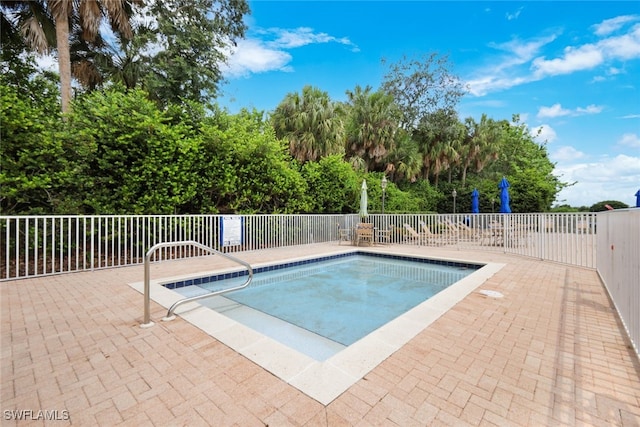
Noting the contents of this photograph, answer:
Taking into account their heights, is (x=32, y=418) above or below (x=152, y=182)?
below

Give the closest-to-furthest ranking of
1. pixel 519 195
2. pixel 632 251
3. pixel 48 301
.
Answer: pixel 632 251 < pixel 48 301 < pixel 519 195

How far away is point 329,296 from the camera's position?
17.0 feet

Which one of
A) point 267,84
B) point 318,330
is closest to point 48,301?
point 318,330

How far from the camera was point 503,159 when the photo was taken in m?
28.3

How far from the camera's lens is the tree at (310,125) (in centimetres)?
1437

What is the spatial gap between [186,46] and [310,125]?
20.9ft

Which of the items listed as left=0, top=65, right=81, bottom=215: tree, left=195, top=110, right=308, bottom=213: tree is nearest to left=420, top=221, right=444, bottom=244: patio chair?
left=195, top=110, right=308, bottom=213: tree

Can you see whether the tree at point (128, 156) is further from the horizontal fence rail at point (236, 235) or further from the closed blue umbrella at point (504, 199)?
the closed blue umbrella at point (504, 199)

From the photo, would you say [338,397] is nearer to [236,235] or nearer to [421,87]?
[236,235]

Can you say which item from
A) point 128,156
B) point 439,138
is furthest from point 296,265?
point 439,138

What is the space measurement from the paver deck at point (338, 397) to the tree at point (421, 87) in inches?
892

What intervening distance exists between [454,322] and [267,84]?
18036 millimetres

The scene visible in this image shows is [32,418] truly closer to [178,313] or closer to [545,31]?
[178,313]

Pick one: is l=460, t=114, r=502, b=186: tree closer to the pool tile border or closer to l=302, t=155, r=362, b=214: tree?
l=302, t=155, r=362, b=214: tree
